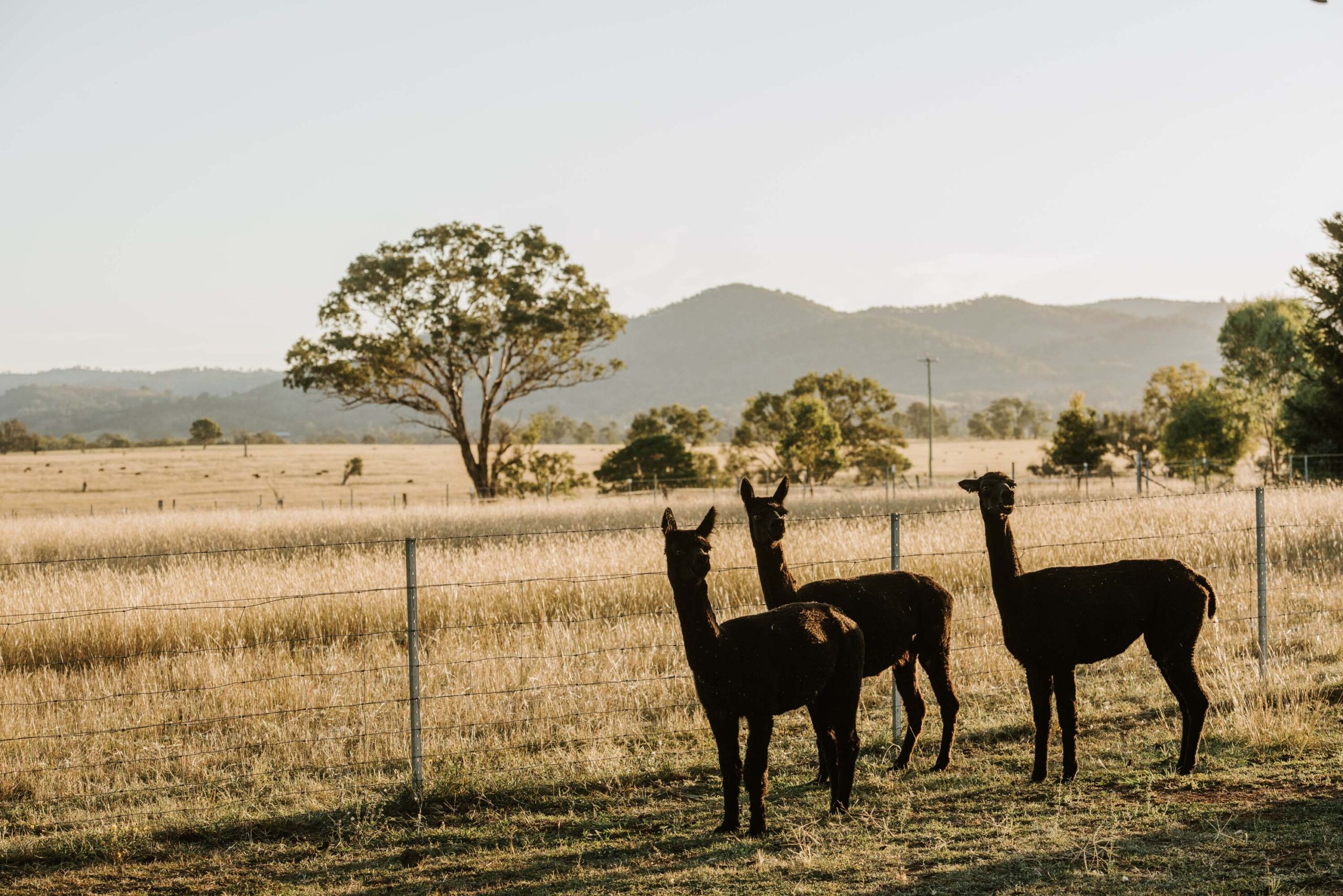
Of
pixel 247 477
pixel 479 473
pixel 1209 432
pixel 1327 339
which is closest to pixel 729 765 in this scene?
pixel 1327 339

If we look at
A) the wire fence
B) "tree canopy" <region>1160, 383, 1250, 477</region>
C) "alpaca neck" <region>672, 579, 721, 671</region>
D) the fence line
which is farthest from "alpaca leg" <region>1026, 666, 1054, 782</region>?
"tree canopy" <region>1160, 383, 1250, 477</region>

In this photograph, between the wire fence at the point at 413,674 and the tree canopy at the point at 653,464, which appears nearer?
the wire fence at the point at 413,674

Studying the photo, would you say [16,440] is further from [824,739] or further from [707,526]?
[707,526]

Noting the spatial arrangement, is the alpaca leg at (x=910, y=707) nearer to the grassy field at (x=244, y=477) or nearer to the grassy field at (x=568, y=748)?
the grassy field at (x=568, y=748)

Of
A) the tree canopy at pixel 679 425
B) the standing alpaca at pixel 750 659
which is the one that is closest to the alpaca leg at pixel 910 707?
the standing alpaca at pixel 750 659

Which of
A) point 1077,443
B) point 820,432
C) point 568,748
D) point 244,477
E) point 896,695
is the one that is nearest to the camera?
point 896,695

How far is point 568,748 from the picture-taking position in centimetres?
841

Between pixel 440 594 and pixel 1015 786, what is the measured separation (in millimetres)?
8200

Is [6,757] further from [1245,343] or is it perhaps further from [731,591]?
[1245,343]

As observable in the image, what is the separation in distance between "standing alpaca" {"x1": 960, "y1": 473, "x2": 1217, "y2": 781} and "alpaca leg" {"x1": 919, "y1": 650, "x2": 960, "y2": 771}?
538 millimetres

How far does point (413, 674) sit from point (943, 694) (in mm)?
3785

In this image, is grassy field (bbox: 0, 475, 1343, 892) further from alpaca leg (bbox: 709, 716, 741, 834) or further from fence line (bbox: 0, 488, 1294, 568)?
fence line (bbox: 0, 488, 1294, 568)

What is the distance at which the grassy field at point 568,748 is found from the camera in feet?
19.2

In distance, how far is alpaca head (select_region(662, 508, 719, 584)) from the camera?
584cm
